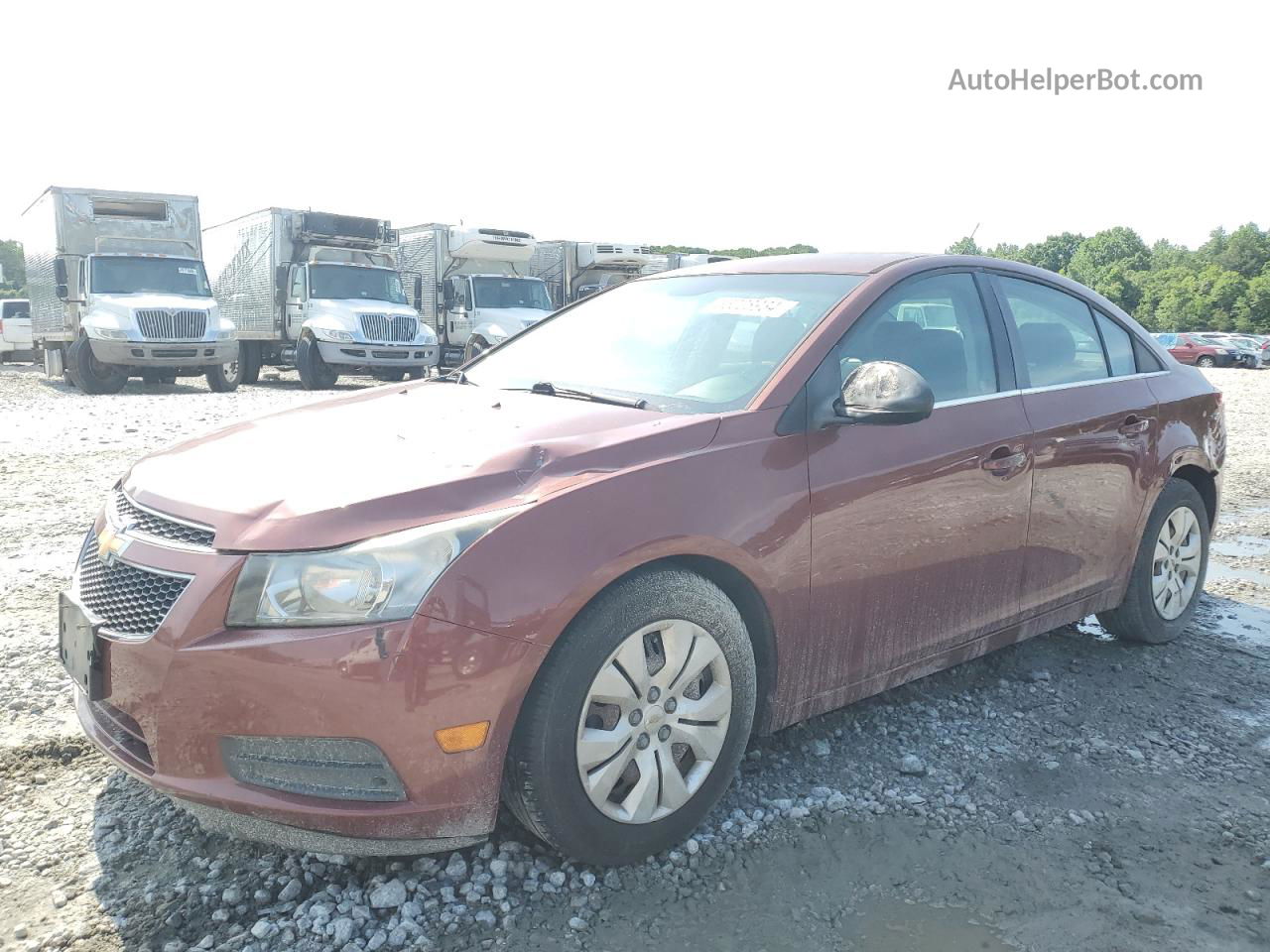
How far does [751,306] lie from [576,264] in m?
20.8

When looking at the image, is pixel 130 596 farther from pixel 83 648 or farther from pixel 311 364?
pixel 311 364

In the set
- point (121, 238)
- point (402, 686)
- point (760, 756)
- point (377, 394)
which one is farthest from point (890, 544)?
point (121, 238)

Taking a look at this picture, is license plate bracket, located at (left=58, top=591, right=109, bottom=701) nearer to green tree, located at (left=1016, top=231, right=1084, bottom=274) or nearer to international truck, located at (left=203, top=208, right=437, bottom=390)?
international truck, located at (left=203, top=208, right=437, bottom=390)

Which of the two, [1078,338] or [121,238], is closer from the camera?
[1078,338]

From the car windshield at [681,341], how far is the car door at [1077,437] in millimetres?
929

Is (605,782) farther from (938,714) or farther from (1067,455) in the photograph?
(1067,455)

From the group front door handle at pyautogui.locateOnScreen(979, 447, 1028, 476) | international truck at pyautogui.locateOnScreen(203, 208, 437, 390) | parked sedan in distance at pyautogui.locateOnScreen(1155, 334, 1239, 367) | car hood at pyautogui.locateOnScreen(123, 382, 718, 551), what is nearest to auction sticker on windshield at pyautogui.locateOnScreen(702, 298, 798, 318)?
car hood at pyautogui.locateOnScreen(123, 382, 718, 551)

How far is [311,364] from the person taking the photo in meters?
17.8

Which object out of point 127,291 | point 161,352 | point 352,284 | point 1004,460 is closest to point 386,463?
point 1004,460

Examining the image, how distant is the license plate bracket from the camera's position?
2453 millimetres

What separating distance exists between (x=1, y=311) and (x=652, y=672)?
28545mm

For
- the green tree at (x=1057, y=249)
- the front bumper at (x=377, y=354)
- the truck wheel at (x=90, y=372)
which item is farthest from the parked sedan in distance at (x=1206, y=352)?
the green tree at (x=1057, y=249)

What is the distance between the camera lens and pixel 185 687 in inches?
89.2

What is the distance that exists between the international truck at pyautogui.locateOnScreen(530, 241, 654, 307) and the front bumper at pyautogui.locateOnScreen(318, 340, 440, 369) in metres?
5.94
